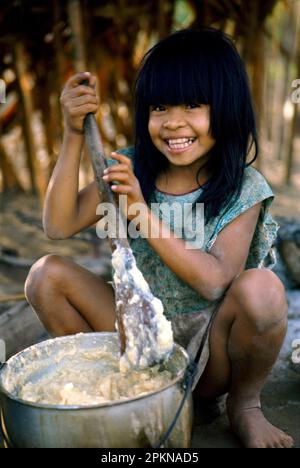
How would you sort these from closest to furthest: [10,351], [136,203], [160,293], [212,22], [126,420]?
[126,420] < [136,203] < [160,293] < [10,351] < [212,22]

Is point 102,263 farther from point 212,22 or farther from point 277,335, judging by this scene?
point 212,22

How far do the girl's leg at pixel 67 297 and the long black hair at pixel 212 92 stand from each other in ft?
1.00

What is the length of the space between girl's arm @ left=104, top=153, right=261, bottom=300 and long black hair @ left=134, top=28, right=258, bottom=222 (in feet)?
0.39

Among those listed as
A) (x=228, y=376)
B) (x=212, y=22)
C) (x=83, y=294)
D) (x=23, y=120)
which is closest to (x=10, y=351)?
(x=83, y=294)

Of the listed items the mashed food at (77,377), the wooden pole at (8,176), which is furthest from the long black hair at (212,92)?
the wooden pole at (8,176)

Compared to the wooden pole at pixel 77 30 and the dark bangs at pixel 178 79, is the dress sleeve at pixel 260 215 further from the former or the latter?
the wooden pole at pixel 77 30

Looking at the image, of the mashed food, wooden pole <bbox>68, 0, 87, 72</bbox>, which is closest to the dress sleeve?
the mashed food

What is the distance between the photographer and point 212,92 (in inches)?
66.0

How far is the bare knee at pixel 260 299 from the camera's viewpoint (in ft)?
4.95

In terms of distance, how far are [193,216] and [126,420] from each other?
0.69 m

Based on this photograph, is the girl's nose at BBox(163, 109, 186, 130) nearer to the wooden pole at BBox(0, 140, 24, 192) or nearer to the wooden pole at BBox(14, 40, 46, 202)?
the wooden pole at BBox(14, 40, 46, 202)

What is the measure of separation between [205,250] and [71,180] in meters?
0.42

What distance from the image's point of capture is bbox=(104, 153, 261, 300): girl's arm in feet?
4.86

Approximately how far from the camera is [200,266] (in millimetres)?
1534
